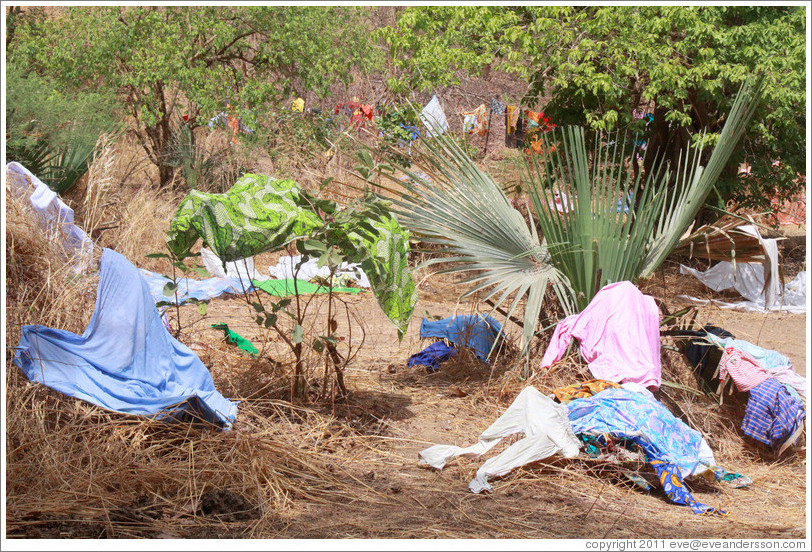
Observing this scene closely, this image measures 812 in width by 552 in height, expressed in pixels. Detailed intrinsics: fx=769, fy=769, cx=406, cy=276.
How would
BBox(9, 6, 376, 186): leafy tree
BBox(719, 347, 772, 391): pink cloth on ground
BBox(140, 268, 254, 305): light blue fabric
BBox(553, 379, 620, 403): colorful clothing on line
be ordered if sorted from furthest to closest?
BBox(9, 6, 376, 186): leafy tree
BBox(140, 268, 254, 305): light blue fabric
BBox(719, 347, 772, 391): pink cloth on ground
BBox(553, 379, 620, 403): colorful clothing on line

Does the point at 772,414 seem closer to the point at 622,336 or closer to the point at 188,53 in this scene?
the point at 622,336

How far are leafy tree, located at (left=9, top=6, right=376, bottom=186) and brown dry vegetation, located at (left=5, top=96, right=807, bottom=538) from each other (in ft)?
19.3

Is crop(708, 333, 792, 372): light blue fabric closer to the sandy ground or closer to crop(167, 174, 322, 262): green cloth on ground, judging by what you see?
the sandy ground

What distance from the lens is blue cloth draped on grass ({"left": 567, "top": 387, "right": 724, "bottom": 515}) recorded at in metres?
3.59

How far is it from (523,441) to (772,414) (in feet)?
5.12

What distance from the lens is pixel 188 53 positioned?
9.98 meters

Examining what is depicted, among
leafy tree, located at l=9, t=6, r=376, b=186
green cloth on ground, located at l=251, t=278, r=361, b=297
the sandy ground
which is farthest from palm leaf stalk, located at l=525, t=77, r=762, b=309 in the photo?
leafy tree, located at l=9, t=6, r=376, b=186

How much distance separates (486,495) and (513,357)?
1907 millimetres

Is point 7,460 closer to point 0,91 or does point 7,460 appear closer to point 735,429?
point 0,91

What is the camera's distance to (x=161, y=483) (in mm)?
3334

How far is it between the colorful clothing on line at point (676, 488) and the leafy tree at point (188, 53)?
25.6 feet

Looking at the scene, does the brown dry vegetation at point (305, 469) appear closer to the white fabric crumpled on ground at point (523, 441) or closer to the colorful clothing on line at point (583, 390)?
the white fabric crumpled on ground at point (523, 441)

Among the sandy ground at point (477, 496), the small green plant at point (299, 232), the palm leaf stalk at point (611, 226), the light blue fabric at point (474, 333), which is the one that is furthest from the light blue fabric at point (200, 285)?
the palm leaf stalk at point (611, 226)

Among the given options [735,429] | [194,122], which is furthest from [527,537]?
[194,122]
